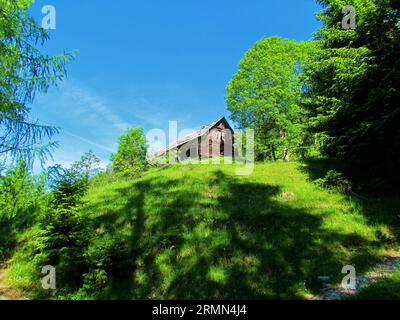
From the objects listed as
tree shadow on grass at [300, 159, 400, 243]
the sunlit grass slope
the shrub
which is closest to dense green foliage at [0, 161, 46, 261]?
the sunlit grass slope

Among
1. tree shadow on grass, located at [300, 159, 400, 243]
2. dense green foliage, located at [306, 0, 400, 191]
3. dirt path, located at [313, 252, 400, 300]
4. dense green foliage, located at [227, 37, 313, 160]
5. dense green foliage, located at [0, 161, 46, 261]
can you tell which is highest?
dense green foliage, located at [227, 37, 313, 160]

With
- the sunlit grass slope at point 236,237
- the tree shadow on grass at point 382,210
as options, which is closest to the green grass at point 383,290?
the sunlit grass slope at point 236,237

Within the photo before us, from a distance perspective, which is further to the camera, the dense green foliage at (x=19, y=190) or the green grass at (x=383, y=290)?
the dense green foliage at (x=19, y=190)

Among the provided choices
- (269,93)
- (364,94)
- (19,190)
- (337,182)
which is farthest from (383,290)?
(269,93)

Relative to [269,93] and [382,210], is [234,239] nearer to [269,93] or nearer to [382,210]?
[382,210]

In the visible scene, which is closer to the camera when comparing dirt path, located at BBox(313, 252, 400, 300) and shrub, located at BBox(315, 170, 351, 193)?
dirt path, located at BBox(313, 252, 400, 300)

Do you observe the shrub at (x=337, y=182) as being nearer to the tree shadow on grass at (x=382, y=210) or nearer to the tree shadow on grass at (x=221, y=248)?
the tree shadow on grass at (x=382, y=210)

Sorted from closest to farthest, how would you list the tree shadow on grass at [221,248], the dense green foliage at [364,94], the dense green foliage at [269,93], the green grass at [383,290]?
the green grass at [383,290] → the tree shadow on grass at [221,248] → the dense green foliage at [364,94] → the dense green foliage at [269,93]

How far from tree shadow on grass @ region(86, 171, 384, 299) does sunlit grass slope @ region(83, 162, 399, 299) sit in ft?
0.09

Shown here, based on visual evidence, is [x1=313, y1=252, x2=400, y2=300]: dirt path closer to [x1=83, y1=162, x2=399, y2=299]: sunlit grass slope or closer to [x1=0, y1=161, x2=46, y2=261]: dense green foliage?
[x1=83, y1=162, x2=399, y2=299]: sunlit grass slope

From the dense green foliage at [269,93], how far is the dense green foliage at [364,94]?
1823cm

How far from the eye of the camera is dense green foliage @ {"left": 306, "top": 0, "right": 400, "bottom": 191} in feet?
37.8

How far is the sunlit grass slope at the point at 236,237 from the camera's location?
26.6 feet

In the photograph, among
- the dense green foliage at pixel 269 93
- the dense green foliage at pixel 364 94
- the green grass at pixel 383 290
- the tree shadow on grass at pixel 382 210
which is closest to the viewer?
the green grass at pixel 383 290
